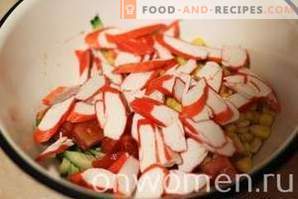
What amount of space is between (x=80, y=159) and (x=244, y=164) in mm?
199

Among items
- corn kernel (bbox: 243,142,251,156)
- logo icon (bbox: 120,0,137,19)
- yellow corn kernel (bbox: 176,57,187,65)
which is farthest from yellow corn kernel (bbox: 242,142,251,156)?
logo icon (bbox: 120,0,137,19)

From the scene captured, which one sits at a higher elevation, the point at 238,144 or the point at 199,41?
the point at 199,41

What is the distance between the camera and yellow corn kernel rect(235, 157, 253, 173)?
22.5 inches

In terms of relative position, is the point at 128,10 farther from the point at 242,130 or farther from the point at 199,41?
the point at 242,130

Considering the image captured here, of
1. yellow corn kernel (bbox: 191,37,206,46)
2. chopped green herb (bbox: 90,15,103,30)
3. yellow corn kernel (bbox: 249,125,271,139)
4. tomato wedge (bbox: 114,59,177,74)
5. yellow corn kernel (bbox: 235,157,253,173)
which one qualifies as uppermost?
chopped green herb (bbox: 90,15,103,30)

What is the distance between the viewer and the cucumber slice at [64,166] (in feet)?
1.94

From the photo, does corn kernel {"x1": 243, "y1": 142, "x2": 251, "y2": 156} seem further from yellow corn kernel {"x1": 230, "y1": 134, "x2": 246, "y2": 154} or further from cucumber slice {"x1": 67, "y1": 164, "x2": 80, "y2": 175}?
cucumber slice {"x1": 67, "y1": 164, "x2": 80, "y2": 175}

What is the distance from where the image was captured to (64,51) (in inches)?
29.1

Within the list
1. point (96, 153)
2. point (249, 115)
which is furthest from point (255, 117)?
point (96, 153)

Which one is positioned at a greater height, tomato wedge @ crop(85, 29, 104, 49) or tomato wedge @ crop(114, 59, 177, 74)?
tomato wedge @ crop(85, 29, 104, 49)

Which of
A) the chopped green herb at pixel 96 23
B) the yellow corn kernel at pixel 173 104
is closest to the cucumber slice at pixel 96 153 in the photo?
the yellow corn kernel at pixel 173 104

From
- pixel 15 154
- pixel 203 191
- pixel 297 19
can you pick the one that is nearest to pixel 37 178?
pixel 15 154

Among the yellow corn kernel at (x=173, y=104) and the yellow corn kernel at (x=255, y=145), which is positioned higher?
the yellow corn kernel at (x=173, y=104)

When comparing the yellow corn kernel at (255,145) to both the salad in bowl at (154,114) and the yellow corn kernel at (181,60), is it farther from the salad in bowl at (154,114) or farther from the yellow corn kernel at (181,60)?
the yellow corn kernel at (181,60)
